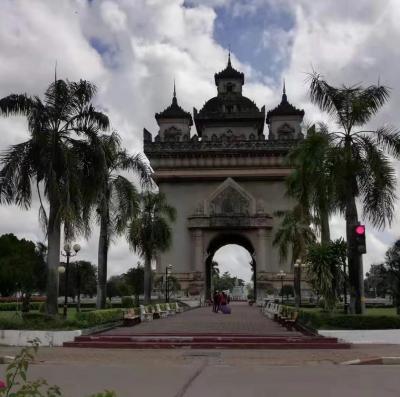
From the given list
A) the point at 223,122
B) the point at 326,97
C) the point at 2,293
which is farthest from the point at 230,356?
the point at 2,293

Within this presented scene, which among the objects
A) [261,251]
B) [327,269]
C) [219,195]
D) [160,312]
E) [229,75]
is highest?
[229,75]

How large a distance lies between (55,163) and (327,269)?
966 cm

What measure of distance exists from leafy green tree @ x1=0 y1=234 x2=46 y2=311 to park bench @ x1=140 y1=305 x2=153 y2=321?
22.8m

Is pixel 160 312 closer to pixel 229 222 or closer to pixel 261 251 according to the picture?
pixel 229 222

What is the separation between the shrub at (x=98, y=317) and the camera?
1925cm

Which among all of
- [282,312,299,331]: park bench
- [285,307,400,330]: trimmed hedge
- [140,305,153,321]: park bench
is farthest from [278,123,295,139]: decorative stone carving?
[285,307,400,330]: trimmed hedge

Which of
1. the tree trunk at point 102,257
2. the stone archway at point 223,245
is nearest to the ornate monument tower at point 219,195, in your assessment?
the stone archway at point 223,245

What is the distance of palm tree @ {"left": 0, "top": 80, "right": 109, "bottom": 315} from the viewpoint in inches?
760

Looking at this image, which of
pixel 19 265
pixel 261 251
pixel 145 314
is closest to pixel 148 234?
pixel 145 314

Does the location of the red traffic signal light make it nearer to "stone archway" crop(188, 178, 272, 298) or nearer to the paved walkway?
the paved walkway

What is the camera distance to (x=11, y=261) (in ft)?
195

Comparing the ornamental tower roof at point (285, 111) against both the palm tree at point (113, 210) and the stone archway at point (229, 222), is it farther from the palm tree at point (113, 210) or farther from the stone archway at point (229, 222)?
the palm tree at point (113, 210)

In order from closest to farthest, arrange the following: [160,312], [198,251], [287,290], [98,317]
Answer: [98,317]
[160,312]
[287,290]
[198,251]

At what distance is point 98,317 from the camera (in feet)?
68.6
